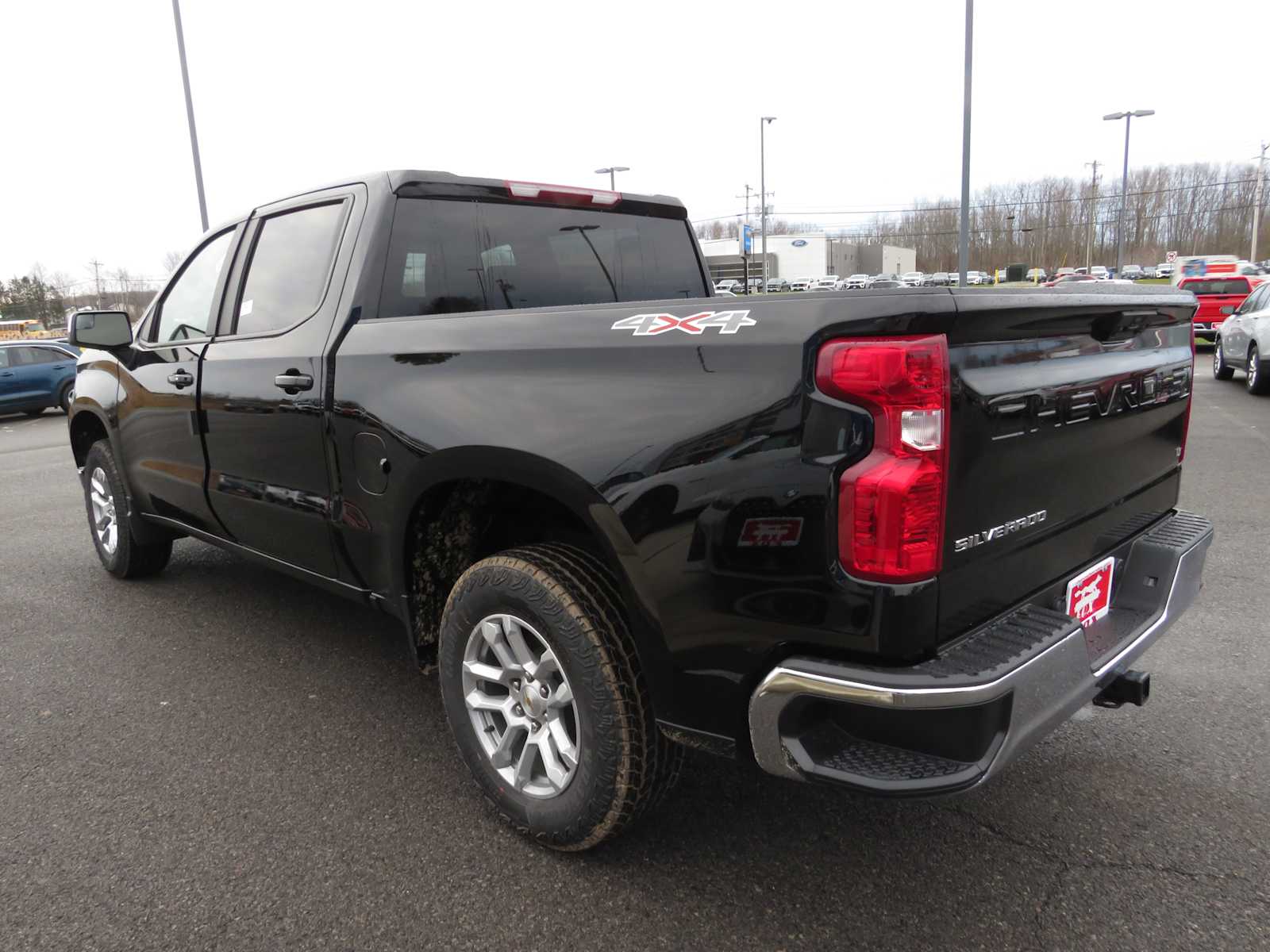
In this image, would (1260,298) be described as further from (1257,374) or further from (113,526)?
(113,526)

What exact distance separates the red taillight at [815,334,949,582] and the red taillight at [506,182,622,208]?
1961 millimetres

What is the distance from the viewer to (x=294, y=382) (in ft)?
10.1

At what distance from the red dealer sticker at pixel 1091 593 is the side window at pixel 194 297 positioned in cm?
343

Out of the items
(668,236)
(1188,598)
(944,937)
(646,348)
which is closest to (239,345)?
(668,236)

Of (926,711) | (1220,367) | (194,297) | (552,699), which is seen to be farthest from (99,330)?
(1220,367)

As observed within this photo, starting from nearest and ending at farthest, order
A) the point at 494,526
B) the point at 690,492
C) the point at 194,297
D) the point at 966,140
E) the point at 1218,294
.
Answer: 1. the point at 690,492
2. the point at 494,526
3. the point at 194,297
4. the point at 966,140
5. the point at 1218,294

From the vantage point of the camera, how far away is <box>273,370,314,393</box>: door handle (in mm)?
3020

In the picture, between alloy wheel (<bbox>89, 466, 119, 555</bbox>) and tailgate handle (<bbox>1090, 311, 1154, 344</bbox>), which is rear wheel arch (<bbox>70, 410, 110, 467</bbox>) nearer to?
alloy wheel (<bbox>89, 466, 119, 555</bbox>)

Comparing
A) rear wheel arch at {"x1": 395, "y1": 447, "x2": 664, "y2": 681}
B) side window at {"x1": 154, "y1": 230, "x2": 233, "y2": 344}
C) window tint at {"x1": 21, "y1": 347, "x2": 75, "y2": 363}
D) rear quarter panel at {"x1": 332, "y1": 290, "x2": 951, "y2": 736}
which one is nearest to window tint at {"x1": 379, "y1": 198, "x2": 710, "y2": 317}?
rear quarter panel at {"x1": 332, "y1": 290, "x2": 951, "y2": 736}

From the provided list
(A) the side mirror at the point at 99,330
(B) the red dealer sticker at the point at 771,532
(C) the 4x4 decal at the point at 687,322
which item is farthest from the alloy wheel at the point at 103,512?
(B) the red dealer sticker at the point at 771,532

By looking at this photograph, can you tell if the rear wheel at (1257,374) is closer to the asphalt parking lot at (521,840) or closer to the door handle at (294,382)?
the asphalt parking lot at (521,840)

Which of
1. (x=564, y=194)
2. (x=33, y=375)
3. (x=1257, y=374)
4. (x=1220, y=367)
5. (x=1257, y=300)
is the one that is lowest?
(x=1220, y=367)

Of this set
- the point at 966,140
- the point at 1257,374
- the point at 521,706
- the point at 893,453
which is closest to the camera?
the point at 893,453

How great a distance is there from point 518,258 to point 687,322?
1.48m
